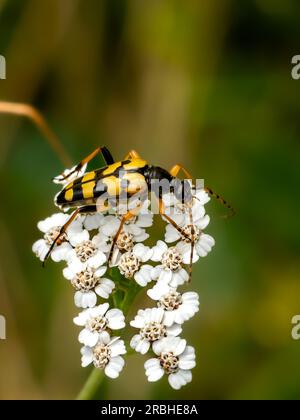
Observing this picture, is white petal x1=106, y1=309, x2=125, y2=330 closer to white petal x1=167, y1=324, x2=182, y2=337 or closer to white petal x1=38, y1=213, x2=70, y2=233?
white petal x1=167, y1=324, x2=182, y2=337

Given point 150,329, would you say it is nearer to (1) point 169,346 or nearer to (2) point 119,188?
(1) point 169,346

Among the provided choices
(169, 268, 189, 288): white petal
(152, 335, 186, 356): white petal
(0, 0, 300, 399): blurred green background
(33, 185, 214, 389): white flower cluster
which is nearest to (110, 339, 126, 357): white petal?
(33, 185, 214, 389): white flower cluster

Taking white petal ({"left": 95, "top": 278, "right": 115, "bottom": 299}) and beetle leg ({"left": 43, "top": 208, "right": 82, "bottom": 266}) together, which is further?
beetle leg ({"left": 43, "top": 208, "right": 82, "bottom": 266})

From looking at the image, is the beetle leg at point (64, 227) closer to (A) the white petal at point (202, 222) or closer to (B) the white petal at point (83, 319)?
(B) the white petal at point (83, 319)

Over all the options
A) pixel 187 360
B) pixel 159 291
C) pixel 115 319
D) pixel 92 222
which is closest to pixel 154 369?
pixel 187 360

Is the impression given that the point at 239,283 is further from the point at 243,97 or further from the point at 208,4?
the point at 208,4
